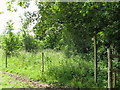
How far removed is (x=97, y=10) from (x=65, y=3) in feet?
5.81

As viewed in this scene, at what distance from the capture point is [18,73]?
9406 mm

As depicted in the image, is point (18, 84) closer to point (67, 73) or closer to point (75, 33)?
point (67, 73)

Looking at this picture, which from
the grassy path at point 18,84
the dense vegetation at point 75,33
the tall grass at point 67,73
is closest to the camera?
the grassy path at point 18,84

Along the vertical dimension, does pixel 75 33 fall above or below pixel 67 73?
above

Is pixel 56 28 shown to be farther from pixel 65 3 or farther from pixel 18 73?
pixel 18 73

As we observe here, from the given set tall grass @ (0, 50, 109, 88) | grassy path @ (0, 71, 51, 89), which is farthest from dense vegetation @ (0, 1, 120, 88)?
grassy path @ (0, 71, 51, 89)

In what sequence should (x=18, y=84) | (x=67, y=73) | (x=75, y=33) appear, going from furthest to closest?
(x=75, y=33) → (x=67, y=73) → (x=18, y=84)

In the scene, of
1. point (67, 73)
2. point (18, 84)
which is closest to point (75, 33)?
point (67, 73)

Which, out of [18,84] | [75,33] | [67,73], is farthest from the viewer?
[75,33]

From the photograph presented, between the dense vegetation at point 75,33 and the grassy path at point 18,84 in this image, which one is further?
the dense vegetation at point 75,33

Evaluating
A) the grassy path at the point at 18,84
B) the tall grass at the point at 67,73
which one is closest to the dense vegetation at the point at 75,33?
the tall grass at the point at 67,73

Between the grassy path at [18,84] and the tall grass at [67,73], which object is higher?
the tall grass at [67,73]

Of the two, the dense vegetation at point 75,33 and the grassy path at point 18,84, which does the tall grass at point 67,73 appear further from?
the grassy path at point 18,84

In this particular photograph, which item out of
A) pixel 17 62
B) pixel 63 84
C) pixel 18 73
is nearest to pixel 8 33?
pixel 17 62
